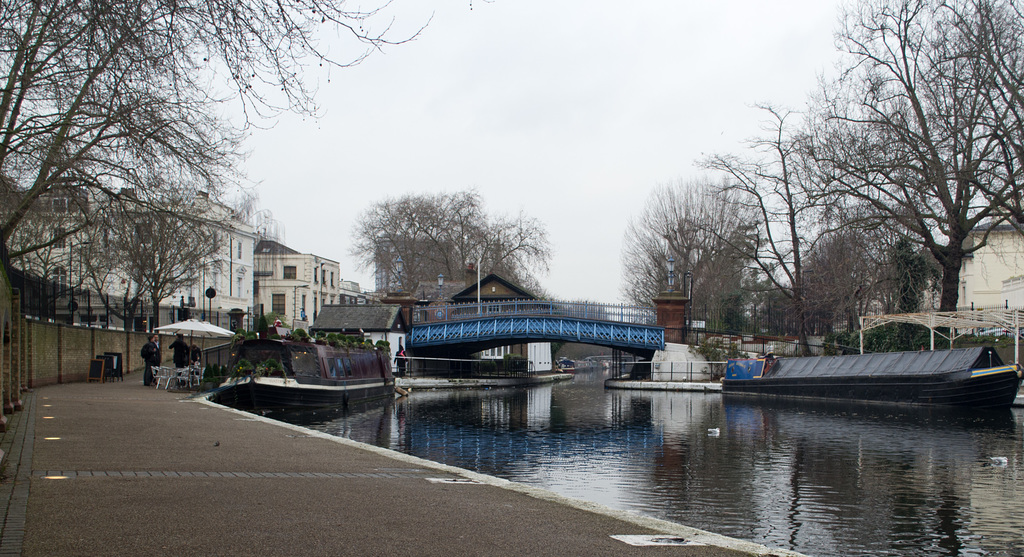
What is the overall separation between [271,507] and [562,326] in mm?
38724

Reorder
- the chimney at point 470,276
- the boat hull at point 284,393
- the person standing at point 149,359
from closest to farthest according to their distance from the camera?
the boat hull at point 284,393 < the person standing at point 149,359 < the chimney at point 470,276

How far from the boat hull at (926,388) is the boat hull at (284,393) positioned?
56.6 feet

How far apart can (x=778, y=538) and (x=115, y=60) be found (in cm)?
852

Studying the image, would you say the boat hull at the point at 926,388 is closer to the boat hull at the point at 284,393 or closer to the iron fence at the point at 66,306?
the boat hull at the point at 284,393

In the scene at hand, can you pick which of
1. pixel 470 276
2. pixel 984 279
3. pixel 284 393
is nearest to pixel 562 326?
pixel 284 393

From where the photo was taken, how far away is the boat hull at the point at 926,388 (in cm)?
2622

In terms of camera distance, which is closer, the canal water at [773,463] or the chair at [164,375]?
the canal water at [773,463]

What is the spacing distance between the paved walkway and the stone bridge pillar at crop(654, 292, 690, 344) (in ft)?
113

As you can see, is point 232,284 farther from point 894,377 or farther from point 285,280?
point 894,377

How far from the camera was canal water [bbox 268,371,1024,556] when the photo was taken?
9.53 m

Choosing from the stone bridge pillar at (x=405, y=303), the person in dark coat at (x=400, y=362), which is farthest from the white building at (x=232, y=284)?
the person in dark coat at (x=400, y=362)

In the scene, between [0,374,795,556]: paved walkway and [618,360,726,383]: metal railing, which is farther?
[618,360,726,383]: metal railing

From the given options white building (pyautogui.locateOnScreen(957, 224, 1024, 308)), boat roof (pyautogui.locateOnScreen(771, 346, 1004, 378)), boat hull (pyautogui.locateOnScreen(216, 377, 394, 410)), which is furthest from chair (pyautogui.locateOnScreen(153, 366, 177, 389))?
white building (pyautogui.locateOnScreen(957, 224, 1024, 308))

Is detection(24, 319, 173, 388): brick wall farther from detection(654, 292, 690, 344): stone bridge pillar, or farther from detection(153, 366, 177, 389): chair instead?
detection(654, 292, 690, 344): stone bridge pillar
